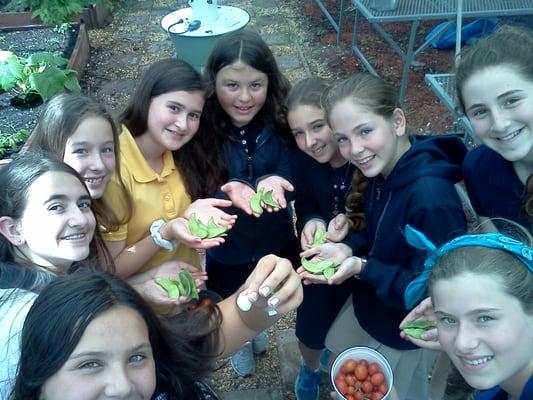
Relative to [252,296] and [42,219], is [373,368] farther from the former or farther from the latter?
[42,219]

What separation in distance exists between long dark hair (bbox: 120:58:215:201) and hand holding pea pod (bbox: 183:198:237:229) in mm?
193

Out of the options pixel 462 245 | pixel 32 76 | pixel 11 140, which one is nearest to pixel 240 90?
pixel 462 245

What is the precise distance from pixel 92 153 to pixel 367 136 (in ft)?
3.59

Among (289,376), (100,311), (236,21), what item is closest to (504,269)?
(100,311)

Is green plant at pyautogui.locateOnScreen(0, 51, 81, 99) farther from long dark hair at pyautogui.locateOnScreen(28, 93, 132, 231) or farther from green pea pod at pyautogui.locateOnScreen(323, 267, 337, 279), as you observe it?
green pea pod at pyautogui.locateOnScreen(323, 267, 337, 279)

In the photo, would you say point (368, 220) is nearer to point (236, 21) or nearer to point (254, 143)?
point (254, 143)

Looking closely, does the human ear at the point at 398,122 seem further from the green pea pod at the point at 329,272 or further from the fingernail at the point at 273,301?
the fingernail at the point at 273,301

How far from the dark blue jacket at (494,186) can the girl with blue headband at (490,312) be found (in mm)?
431

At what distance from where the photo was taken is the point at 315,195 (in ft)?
7.55

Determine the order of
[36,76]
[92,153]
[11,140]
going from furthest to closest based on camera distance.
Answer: [36,76]
[11,140]
[92,153]

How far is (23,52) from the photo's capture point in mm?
5527

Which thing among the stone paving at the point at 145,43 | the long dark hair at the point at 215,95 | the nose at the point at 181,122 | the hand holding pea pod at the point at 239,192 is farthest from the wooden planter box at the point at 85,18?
the hand holding pea pod at the point at 239,192

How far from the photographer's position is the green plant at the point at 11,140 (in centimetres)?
402

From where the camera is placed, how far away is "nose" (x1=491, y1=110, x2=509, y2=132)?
5.41 ft
